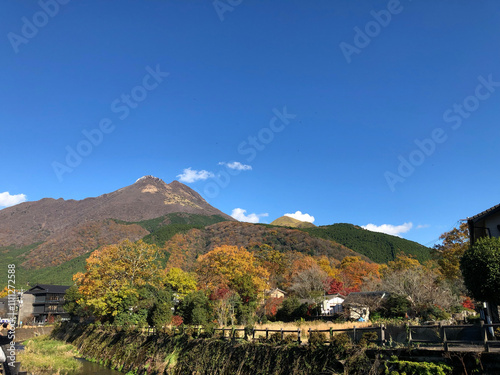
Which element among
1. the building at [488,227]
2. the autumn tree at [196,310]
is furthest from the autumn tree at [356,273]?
the building at [488,227]

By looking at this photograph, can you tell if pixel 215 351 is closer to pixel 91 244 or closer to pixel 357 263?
pixel 357 263

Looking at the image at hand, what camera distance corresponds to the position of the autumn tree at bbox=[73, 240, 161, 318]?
113ft

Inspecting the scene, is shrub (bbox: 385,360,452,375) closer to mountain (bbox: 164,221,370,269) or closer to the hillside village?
the hillside village

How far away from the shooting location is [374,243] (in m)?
114

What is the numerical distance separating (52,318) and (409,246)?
105 meters

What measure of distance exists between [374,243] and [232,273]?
84259 millimetres

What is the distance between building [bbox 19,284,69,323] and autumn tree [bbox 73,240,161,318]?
3362cm

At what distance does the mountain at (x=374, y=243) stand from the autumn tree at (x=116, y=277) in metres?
83.3

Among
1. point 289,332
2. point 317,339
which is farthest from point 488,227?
point 289,332

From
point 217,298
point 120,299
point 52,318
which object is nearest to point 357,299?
point 217,298

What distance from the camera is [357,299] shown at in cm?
3556

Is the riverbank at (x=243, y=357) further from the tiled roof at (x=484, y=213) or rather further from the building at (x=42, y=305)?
the building at (x=42, y=305)

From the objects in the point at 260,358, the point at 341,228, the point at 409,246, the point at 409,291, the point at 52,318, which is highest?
the point at 341,228

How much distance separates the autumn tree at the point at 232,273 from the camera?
39000 millimetres
